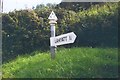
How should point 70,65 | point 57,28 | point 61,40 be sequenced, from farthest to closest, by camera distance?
point 57,28 < point 61,40 < point 70,65

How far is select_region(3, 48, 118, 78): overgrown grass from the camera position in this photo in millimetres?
6871

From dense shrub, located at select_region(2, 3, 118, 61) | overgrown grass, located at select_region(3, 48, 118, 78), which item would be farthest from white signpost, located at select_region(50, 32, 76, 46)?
dense shrub, located at select_region(2, 3, 118, 61)

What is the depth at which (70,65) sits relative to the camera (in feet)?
23.6

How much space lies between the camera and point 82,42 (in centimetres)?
875

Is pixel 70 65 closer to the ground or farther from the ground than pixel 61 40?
closer to the ground

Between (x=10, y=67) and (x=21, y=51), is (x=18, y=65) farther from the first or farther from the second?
(x=21, y=51)

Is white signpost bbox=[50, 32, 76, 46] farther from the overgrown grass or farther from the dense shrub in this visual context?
the dense shrub

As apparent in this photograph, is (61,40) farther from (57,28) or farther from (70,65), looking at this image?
(57,28)

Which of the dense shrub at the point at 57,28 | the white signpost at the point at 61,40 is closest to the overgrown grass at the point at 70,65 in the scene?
the white signpost at the point at 61,40

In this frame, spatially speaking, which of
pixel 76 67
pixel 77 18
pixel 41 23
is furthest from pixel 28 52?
pixel 76 67

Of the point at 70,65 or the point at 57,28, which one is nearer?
the point at 70,65

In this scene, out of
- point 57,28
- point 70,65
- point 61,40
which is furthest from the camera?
point 57,28

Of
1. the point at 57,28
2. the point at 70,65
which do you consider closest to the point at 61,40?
the point at 70,65

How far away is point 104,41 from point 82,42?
1.65ft
